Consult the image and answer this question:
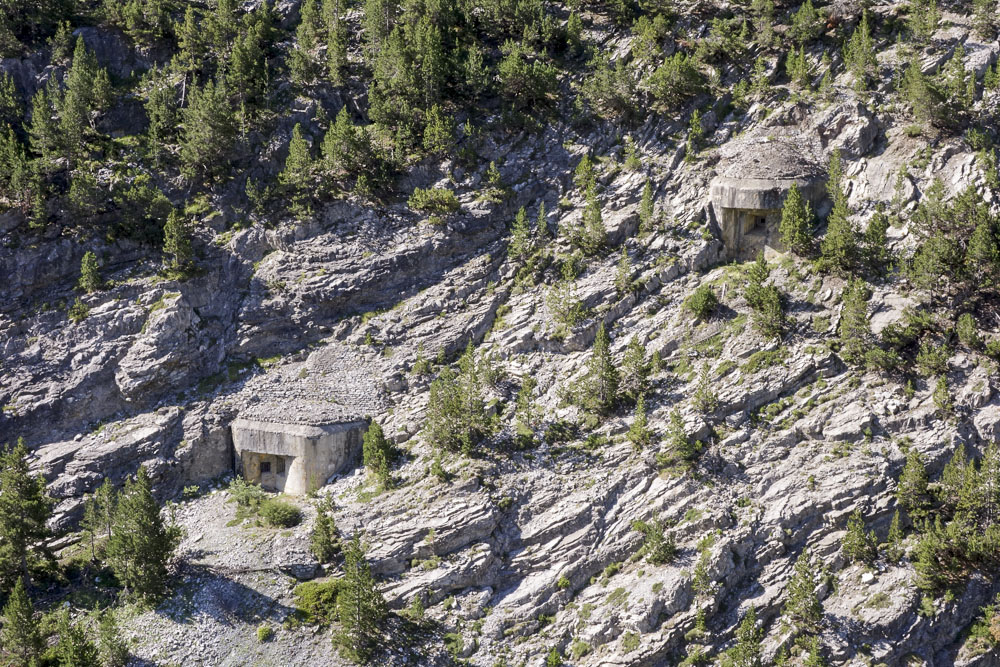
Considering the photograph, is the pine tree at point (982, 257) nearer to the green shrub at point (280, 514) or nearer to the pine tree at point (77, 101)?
the green shrub at point (280, 514)

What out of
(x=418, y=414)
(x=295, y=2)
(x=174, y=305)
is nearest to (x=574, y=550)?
(x=418, y=414)

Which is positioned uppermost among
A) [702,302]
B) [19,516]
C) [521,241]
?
[521,241]

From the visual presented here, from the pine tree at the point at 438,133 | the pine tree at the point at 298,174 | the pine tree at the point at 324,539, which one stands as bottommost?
the pine tree at the point at 324,539

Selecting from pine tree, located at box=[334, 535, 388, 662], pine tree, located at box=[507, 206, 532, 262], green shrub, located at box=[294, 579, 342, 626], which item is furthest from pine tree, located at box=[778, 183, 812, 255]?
green shrub, located at box=[294, 579, 342, 626]

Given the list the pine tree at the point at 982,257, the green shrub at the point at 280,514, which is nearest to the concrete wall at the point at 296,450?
the green shrub at the point at 280,514

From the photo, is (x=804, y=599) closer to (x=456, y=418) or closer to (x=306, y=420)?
(x=456, y=418)

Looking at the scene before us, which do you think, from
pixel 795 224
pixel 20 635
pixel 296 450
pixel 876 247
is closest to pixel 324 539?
Result: pixel 296 450
